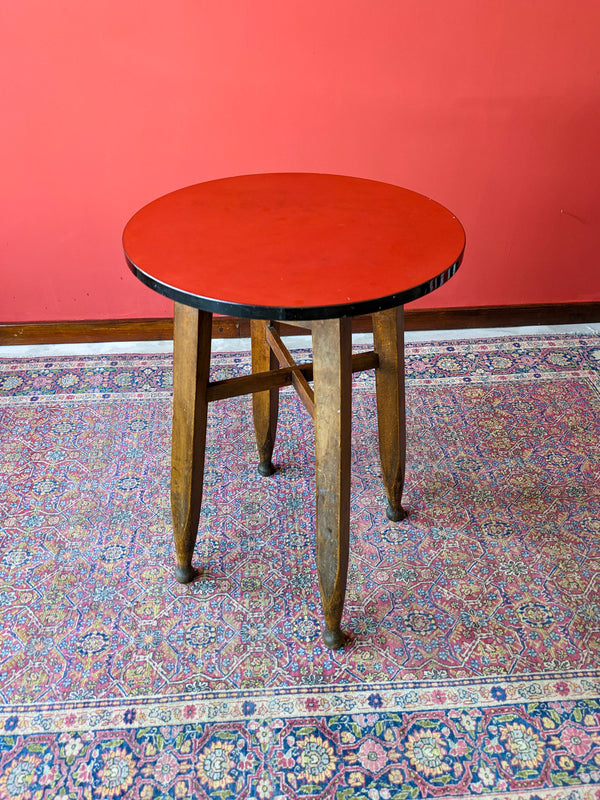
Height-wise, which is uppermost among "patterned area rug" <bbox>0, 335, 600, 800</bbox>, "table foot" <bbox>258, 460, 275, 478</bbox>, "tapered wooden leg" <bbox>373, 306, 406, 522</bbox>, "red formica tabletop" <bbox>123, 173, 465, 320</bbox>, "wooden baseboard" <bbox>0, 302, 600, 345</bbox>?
"red formica tabletop" <bbox>123, 173, 465, 320</bbox>

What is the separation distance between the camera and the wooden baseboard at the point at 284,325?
3365mm

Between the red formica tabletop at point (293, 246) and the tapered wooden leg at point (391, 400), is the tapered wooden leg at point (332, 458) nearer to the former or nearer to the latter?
the red formica tabletop at point (293, 246)

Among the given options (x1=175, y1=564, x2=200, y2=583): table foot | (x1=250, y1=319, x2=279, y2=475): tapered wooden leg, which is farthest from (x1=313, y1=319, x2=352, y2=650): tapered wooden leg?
(x1=250, y1=319, x2=279, y2=475): tapered wooden leg

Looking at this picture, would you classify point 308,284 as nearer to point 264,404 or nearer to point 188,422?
A: point 188,422

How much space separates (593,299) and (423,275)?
2.20 m

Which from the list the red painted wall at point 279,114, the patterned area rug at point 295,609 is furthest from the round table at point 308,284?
the red painted wall at point 279,114

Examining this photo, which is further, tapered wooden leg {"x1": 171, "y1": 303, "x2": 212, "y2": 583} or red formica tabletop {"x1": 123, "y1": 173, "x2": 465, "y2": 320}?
tapered wooden leg {"x1": 171, "y1": 303, "x2": 212, "y2": 583}

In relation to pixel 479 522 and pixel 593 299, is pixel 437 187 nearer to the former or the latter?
pixel 593 299

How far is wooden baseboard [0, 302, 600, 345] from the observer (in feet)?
11.0

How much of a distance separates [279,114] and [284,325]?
905 millimetres

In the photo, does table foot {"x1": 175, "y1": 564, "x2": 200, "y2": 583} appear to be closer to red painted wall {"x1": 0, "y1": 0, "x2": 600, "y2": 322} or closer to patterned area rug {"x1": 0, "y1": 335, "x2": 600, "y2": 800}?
patterned area rug {"x1": 0, "y1": 335, "x2": 600, "y2": 800}

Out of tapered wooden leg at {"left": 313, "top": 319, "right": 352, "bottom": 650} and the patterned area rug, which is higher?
tapered wooden leg at {"left": 313, "top": 319, "right": 352, "bottom": 650}

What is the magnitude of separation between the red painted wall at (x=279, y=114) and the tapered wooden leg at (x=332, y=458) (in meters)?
1.65

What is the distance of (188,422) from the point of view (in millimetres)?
1939
